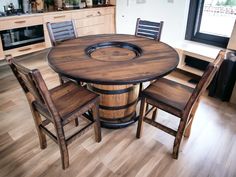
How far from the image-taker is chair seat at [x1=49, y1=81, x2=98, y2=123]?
1.46 meters

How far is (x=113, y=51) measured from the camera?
6.56 feet

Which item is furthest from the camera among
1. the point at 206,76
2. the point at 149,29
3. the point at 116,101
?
the point at 149,29

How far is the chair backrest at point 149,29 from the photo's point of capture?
2.49 m

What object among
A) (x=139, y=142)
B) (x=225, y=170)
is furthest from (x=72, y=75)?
(x=225, y=170)

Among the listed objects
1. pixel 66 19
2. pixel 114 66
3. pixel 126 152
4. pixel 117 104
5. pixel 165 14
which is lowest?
pixel 126 152

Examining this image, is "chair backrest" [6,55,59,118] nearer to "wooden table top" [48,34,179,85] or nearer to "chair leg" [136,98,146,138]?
"wooden table top" [48,34,179,85]

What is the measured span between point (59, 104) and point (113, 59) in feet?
2.07

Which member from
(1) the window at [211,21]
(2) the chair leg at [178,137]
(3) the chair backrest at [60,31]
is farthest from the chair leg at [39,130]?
(1) the window at [211,21]

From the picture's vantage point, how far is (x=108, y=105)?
1875 mm

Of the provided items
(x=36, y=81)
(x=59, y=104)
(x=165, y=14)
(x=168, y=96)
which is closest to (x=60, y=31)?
(x=59, y=104)

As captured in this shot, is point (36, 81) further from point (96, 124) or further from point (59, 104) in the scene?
point (96, 124)

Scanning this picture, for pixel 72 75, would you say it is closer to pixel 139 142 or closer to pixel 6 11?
pixel 139 142

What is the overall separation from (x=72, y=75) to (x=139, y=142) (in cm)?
92

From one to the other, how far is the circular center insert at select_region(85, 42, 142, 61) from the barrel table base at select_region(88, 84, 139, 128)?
0.27 m
